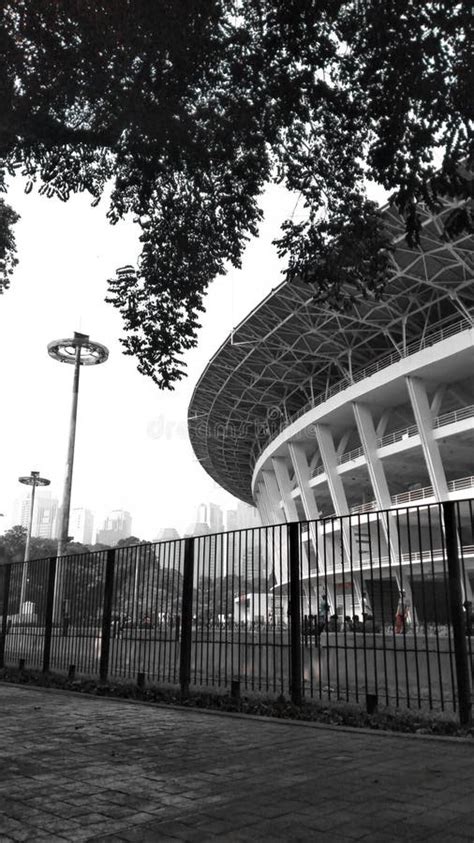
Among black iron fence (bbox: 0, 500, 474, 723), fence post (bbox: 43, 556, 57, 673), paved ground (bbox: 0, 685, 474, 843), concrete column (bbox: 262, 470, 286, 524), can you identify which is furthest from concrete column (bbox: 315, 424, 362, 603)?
paved ground (bbox: 0, 685, 474, 843)

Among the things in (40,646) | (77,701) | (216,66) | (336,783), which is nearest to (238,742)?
(336,783)

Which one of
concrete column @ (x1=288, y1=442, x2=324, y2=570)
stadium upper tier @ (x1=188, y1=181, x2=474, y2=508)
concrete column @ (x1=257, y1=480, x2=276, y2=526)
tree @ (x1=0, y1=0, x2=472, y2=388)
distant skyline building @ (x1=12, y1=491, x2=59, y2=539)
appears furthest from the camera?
distant skyline building @ (x1=12, y1=491, x2=59, y2=539)

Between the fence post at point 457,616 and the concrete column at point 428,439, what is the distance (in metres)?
25.6

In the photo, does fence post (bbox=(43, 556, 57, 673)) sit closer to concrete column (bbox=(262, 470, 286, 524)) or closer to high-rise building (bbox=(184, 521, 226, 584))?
high-rise building (bbox=(184, 521, 226, 584))

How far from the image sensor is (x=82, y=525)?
138m

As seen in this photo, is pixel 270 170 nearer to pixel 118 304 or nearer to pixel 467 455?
pixel 118 304

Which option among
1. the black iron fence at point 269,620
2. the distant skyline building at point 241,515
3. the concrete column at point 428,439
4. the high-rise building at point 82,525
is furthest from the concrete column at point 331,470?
the high-rise building at point 82,525

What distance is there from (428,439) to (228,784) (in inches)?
1157

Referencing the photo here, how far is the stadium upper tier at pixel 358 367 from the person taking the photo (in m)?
30.5

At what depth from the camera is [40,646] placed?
1295 cm

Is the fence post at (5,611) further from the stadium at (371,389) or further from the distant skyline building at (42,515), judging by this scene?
the distant skyline building at (42,515)

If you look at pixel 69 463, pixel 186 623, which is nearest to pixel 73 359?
pixel 69 463

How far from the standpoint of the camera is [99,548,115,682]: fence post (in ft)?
35.5

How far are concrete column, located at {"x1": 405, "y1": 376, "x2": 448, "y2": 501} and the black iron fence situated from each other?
74.4 feet
